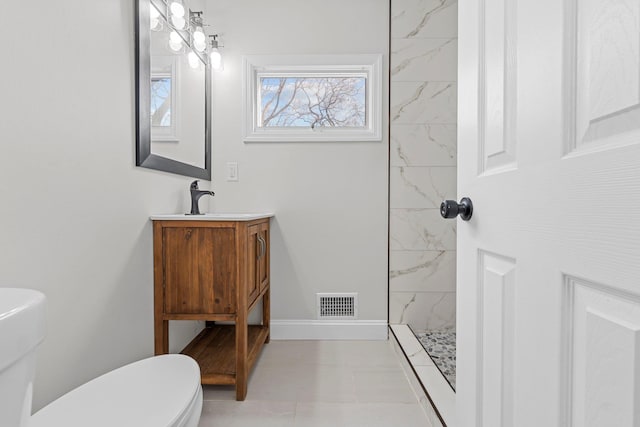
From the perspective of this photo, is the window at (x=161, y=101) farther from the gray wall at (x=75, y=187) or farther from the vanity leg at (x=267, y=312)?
the vanity leg at (x=267, y=312)

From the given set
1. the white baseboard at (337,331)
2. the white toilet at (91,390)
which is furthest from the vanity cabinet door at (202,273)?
the white baseboard at (337,331)

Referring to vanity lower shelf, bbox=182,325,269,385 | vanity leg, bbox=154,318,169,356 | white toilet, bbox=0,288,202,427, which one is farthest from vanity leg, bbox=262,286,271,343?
white toilet, bbox=0,288,202,427

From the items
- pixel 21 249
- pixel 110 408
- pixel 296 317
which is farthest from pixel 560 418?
pixel 296 317

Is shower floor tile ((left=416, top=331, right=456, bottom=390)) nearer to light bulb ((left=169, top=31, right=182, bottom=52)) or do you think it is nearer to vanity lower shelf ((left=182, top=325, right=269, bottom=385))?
vanity lower shelf ((left=182, top=325, right=269, bottom=385))

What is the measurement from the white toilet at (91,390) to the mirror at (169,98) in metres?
0.87

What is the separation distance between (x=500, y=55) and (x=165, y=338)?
166 centimetres

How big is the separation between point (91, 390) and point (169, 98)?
4.45ft

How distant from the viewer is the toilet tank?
0.37 metres

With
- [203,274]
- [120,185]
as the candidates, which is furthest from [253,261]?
[120,185]

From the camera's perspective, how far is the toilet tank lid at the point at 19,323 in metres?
0.36

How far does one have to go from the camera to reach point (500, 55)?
0.66m

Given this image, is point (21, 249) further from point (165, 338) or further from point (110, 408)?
point (165, 338)

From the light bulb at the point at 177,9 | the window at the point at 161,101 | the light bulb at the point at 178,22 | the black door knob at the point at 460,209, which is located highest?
the light bulb at the point at 177,9

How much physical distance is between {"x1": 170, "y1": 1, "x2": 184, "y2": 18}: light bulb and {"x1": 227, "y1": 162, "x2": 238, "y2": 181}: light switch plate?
88 cm
